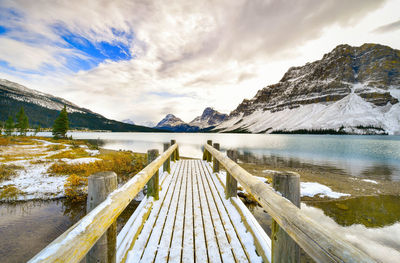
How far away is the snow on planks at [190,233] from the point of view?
8.58ft

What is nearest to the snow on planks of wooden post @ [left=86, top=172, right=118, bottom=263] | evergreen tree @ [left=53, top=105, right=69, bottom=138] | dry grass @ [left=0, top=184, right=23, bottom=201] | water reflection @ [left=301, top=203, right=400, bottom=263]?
wooden post @ [left=86, top=172, right=118, bottom=263]

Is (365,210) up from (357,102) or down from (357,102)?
down

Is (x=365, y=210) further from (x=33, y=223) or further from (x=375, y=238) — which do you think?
(x=33, y=223)

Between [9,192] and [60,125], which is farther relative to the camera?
[60,125]

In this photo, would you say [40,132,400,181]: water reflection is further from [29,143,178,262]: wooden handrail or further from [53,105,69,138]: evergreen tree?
[29,143,178,262]: wooden handrail

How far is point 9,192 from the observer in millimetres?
7160

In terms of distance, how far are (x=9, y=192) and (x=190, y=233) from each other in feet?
28.9

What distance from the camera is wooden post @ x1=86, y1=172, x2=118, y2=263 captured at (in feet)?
5.90

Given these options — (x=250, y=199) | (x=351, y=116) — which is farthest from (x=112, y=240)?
(x=351, y=116)

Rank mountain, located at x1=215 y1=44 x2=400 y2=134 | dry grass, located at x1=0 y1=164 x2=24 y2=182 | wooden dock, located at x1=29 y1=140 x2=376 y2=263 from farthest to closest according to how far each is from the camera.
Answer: mountain, located at x1=215 y1=44 x2=400 y2=134 → dry grass, located at x1=0 y1=164 x2=24 y2=182 → wooden dock, located at x1=29 y1=140 x2=376 y2=263

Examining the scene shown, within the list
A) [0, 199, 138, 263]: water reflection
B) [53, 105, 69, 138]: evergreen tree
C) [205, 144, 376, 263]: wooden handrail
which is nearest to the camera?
[205, 144, 376, 263]: wooden handrail

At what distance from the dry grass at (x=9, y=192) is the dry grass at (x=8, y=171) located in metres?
1.32

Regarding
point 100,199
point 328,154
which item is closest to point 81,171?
point 100,199

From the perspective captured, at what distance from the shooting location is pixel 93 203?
5.92 ft
